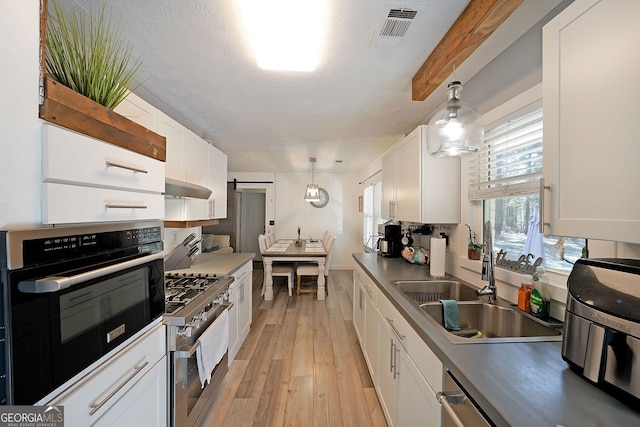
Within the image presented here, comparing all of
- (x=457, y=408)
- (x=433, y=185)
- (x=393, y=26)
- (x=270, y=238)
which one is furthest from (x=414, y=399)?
(x=270, y=238)

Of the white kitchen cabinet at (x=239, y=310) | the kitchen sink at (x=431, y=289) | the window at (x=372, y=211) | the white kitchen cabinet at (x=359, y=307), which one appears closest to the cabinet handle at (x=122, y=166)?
the white kitchen cabinet at (x=239, y=310)

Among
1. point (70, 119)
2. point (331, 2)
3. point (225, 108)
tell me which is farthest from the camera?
point (225, 108)

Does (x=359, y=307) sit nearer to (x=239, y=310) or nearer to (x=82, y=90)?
(x=239, y=310)

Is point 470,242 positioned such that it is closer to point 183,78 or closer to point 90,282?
point 90,282

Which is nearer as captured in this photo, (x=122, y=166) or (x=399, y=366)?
(x=122, y=166)

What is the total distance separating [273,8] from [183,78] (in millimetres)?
1014

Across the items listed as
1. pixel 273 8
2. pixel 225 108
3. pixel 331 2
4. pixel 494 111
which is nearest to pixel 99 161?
pixel 273 8

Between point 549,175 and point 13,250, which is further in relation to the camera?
point 549,175

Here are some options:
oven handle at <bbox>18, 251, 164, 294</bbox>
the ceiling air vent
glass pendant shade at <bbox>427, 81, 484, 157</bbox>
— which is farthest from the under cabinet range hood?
glass pendant shade at <bbox>427, 81, 484, 157</bbox>

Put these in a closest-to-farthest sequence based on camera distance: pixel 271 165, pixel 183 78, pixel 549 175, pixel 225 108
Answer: pixel 549 175 < pixel 183 78 < pixel 225 108 < pixel 271 165

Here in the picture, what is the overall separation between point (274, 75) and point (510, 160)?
63.6 inches

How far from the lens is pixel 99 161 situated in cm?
86

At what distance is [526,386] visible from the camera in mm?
750

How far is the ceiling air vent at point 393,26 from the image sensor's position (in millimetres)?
1199
